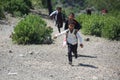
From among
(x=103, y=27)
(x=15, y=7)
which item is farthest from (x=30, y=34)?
(x=15, y=7)

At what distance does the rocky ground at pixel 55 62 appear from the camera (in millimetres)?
13578

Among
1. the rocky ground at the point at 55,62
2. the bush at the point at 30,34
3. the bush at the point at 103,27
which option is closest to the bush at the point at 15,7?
the bush at the point at 103,27

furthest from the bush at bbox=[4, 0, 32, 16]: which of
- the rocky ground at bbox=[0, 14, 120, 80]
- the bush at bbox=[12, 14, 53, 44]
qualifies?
the rocky ground at bbox=[0, 14, 120, 80]

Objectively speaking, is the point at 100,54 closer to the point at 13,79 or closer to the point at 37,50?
the point at 37,50

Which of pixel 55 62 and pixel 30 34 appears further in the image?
pixel 30 34

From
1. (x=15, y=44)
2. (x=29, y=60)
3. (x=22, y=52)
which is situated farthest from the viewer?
(x=15, y=44)

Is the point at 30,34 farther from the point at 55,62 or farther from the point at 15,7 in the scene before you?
the point at 15,7

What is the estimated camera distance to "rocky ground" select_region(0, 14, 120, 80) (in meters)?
13.6

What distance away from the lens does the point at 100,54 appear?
1922 centimetres

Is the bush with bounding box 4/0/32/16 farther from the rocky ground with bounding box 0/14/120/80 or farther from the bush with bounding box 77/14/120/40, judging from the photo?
the rocky ground with bounding box 0/14/120/80

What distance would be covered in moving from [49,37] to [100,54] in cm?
391

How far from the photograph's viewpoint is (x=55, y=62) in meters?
16.1

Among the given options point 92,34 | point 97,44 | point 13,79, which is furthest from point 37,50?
point 92,34

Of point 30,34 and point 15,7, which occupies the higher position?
point 30,34
